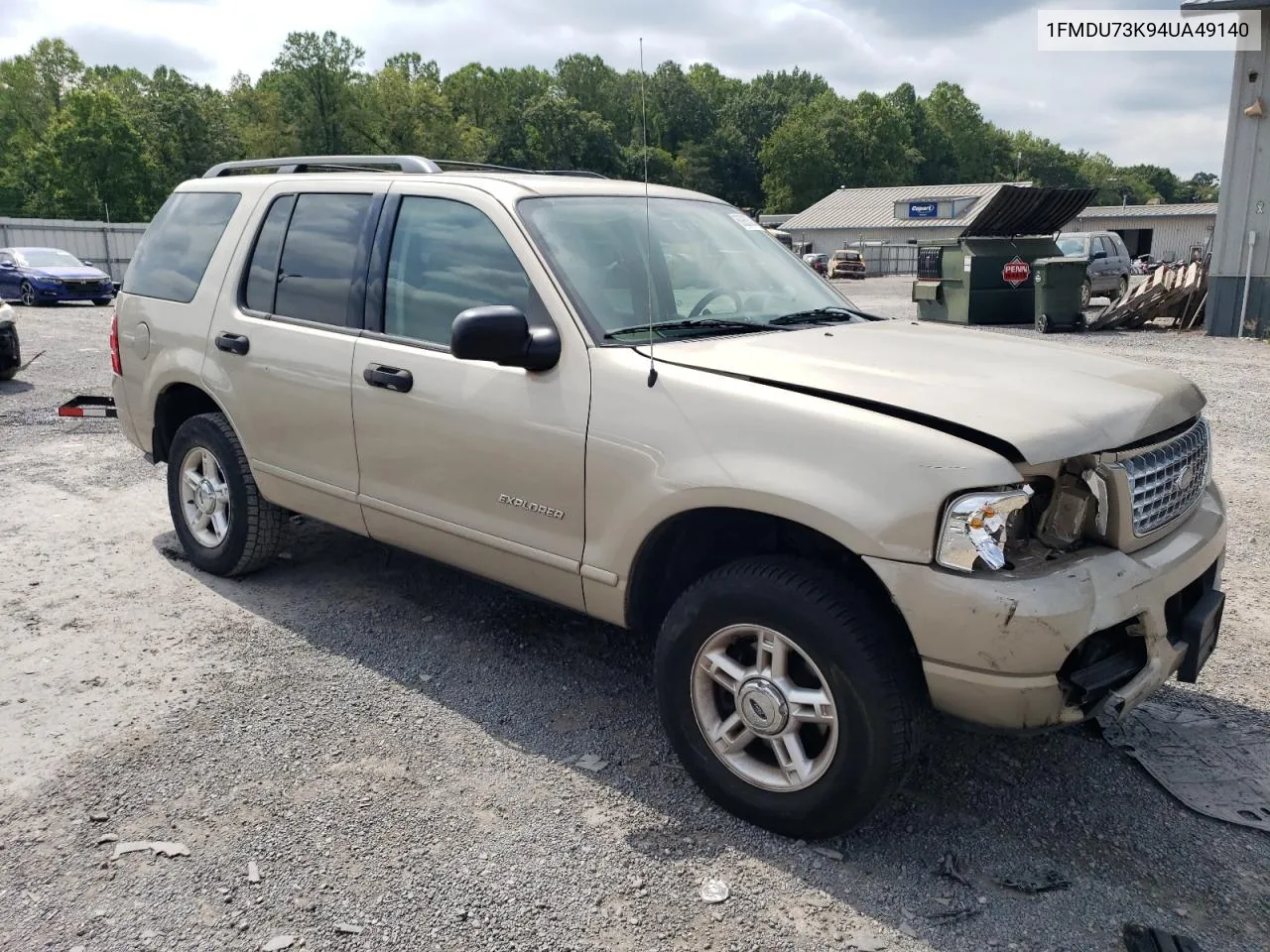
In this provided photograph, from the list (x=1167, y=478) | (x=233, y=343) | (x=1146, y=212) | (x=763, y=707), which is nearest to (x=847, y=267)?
(x=1146, y=212)

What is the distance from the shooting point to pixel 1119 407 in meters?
2.98

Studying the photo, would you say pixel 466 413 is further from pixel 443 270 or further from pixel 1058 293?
pixel 1058 293

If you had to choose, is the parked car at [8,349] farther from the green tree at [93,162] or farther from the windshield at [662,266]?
the green tree at [93,162]

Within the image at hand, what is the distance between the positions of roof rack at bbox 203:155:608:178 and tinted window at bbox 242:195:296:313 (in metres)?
0.30

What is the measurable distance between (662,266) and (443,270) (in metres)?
0.85

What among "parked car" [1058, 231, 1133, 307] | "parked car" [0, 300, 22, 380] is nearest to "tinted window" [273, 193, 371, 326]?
"parked car" [0, 300, 22, 380]

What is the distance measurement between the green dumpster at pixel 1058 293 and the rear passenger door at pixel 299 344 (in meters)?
15.0

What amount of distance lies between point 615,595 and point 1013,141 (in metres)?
157

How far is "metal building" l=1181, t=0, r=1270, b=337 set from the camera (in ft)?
51.1

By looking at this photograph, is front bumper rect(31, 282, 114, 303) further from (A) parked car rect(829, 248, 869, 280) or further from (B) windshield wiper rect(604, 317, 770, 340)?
(A) parked car rect(829, 248, 869, 280)

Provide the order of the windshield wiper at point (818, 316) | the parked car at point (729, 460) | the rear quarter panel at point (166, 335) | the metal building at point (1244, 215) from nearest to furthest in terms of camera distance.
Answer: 1. the parked car at point (729, 460)
2. the windshield wiper at point (818, 316)
3. the rear quarter panel at point (166, 335)
4. the metal building at point (1244, 215)

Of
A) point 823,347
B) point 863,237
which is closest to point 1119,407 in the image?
point 823,347

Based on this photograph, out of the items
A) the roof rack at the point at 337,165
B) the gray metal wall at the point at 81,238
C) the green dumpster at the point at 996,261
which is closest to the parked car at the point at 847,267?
the gray metal wall at the point at 81,238

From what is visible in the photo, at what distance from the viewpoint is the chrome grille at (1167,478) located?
2896 millimetres
